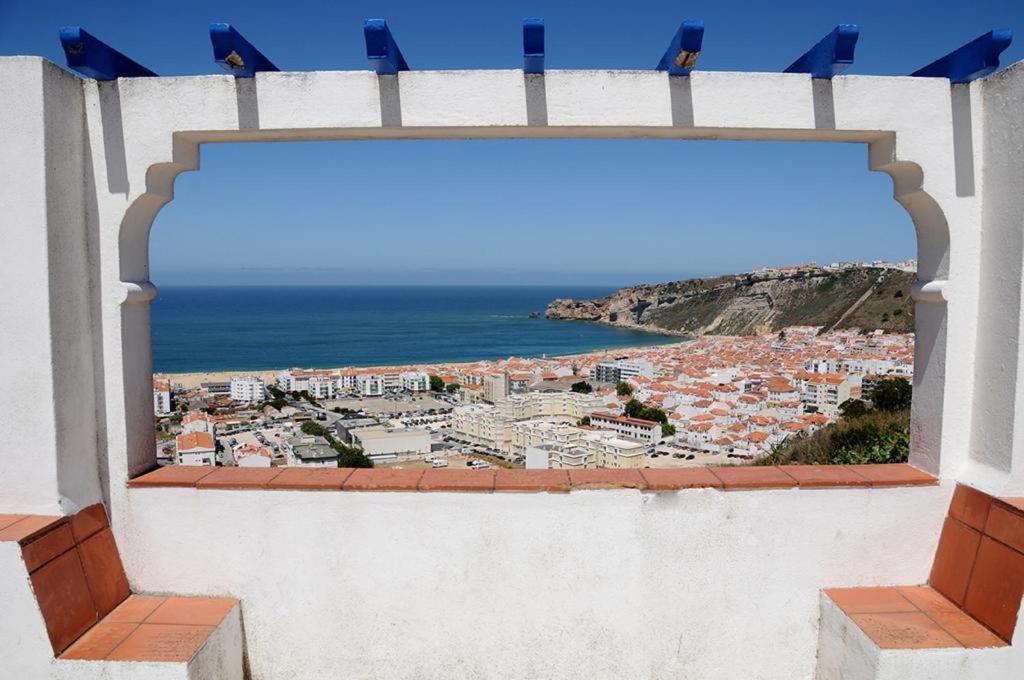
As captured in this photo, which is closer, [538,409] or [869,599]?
[869,599]

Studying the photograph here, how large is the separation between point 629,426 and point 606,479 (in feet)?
88.5

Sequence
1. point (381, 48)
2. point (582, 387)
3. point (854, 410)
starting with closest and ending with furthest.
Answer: point (381, 48), point (854, 410), point (582, 387)

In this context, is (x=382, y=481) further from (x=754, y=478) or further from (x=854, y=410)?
(x=854, y=410)

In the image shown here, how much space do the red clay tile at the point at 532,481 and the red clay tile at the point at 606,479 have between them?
0.03 meters

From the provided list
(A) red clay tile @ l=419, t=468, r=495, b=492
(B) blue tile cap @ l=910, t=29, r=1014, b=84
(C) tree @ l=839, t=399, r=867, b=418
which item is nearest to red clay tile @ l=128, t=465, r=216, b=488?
(A) red clay tile @ l=419, t=468, r=495, b=492

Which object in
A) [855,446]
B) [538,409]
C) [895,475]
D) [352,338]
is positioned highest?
[895,475]

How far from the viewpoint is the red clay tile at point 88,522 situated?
80.8 inches

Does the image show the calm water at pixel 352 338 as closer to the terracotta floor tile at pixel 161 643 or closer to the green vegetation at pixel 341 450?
the green vegetation at pixel 341 450

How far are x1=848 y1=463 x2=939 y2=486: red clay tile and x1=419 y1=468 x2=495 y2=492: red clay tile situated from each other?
4.18ft

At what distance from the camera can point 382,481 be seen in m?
2.22

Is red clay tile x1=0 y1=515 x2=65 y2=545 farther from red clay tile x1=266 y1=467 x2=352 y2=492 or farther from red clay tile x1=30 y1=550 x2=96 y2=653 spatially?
red clay tile x1=266 y1=467 x2=352 y2=492

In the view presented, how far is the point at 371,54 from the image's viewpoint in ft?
6.25

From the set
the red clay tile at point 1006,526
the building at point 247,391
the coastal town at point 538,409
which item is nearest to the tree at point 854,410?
the coastal town at point 538,409

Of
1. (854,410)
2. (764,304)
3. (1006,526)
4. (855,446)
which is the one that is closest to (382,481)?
(1006,526)
